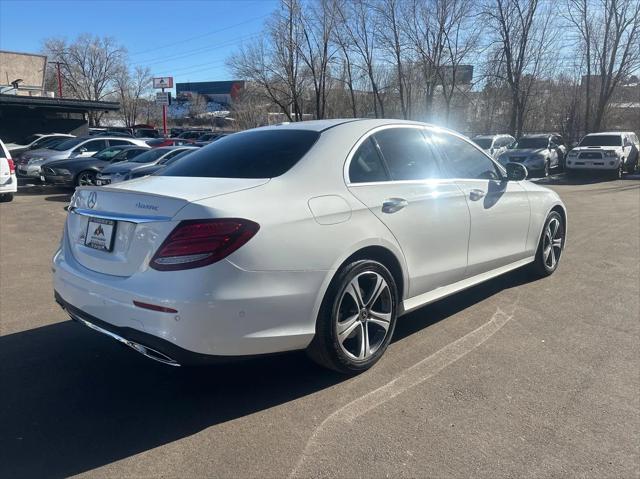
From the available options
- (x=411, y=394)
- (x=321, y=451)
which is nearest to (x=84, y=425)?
(x=321, y=451)

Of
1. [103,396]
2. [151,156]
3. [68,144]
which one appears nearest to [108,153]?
[68,144]

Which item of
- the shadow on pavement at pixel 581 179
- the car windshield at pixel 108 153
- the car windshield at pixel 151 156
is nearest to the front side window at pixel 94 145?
the car windshield at pixel 108 153

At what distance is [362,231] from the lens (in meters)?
3.44

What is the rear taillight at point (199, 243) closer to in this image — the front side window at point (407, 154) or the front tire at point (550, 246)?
the front side window at point (407, 154)

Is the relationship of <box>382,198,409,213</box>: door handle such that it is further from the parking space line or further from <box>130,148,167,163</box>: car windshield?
<box>130,148,167,163</box>: car windshield

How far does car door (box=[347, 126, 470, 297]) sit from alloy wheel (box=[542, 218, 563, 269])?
1.89 metres

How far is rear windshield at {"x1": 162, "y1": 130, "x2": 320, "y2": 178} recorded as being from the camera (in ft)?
11.5

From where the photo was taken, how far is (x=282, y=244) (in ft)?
9.84

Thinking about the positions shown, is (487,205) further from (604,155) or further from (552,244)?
(604,155)

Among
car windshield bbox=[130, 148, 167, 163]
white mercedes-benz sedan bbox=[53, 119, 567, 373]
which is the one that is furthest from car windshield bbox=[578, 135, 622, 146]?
white mercedes-benz sedan bbox=[53, 119, 567, 373]

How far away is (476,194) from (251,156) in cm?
201

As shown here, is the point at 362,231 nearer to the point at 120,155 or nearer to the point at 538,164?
the point at 120,155

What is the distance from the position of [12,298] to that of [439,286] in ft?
13.6

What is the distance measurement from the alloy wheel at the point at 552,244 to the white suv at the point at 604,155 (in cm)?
1564
